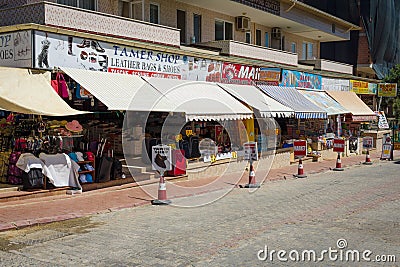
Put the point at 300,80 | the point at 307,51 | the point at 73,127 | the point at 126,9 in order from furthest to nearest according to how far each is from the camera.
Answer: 1. the point at 307,51
2. the point at 300,80
3. the point at 126,9
4. the point at 73,127

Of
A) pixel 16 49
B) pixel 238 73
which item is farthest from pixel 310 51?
pixel 16 49

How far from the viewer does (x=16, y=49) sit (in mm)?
13367

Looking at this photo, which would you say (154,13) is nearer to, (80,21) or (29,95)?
(80,21)

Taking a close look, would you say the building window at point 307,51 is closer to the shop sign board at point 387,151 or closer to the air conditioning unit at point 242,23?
the air conditioning unit at point 242,23

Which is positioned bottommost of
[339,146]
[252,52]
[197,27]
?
[339,146]

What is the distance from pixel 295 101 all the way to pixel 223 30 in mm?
4912

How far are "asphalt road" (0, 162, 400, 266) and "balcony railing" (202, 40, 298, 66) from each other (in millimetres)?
9317

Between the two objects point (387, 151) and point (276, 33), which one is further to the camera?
point (276, 33)

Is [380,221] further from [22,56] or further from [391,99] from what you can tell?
[391,99]

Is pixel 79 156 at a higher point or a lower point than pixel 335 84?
lower

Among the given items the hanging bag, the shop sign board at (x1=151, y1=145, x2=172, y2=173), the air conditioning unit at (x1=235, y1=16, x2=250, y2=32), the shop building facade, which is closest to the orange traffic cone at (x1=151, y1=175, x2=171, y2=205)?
the shop sign board at (x1=151, y1=145, x2=172, y2=173)

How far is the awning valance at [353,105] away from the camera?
93.1 ft

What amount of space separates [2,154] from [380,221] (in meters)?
9.38

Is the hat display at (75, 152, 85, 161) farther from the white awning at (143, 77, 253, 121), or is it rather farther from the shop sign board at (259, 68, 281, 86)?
the shop sign board at (259, 68, 281, 86)
